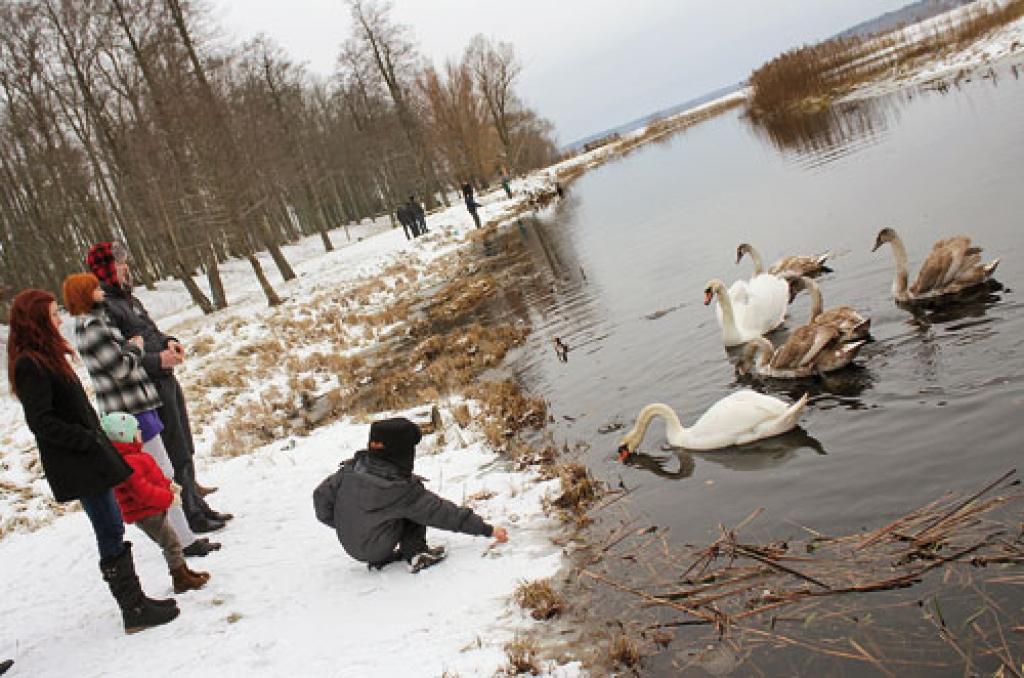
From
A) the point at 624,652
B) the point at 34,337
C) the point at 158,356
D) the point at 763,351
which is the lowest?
the point at 624,652

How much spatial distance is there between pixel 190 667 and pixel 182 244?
26.3 meters

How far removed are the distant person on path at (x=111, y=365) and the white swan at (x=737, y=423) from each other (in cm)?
450

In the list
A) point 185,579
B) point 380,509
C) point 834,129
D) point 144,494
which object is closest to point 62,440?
point 144,494

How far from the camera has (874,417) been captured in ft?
21.6

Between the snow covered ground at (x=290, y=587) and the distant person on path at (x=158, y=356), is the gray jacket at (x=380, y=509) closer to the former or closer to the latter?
the snow covered ground at (x=290, y=587)

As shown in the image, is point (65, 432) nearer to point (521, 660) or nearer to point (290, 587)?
point (290, 587)

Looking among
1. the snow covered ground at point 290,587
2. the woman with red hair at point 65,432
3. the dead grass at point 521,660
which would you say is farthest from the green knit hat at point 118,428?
the dead grass at point 521,660

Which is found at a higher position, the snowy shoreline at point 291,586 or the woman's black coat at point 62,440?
the woman's black coat at point 62,440

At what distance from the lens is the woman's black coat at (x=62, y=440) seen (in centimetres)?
484

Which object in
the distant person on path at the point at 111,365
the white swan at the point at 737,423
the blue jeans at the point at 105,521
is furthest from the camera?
the white swan at the point at 737,423

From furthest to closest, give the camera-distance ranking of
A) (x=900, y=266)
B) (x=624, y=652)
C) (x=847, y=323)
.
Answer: (x=900, y=266) < (x=847, y=323) < (x=624, y=652)

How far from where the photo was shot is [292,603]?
18.2ft

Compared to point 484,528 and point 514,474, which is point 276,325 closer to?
point 514,474

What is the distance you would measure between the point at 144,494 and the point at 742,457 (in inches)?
205
